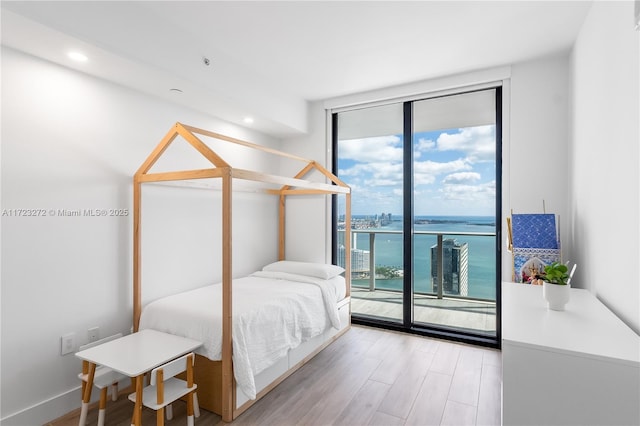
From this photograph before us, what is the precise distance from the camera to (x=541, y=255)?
2.44 metres

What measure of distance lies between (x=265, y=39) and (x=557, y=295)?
2.47 m

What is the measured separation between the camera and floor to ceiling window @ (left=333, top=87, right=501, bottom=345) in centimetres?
336

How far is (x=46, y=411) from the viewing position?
6.82 ft

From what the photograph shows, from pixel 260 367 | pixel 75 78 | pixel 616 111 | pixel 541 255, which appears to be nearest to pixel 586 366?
pixel 616 111

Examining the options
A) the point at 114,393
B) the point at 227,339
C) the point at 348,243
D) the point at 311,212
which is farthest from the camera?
the point at 311,212

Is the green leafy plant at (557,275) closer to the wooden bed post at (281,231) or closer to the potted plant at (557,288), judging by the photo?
the potted plant at (557,288)

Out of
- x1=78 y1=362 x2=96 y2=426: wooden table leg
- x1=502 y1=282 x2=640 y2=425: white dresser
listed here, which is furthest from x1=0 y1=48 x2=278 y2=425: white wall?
x1=502 y1=282 x2=640 y2=425: white dresser

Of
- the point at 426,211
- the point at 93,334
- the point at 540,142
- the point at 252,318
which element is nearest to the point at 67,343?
the point at 93,334

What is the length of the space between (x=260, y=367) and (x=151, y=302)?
3.35ft

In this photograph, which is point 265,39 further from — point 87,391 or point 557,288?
point 87,391

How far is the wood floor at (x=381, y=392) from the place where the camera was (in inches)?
83.0

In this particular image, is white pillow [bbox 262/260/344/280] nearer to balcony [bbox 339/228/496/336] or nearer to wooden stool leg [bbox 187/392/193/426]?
balcony [bbox 339/228/496/336]

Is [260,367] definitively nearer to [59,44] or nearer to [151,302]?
[151,302]

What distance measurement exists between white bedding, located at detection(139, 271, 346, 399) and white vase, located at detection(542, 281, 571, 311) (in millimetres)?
1659
